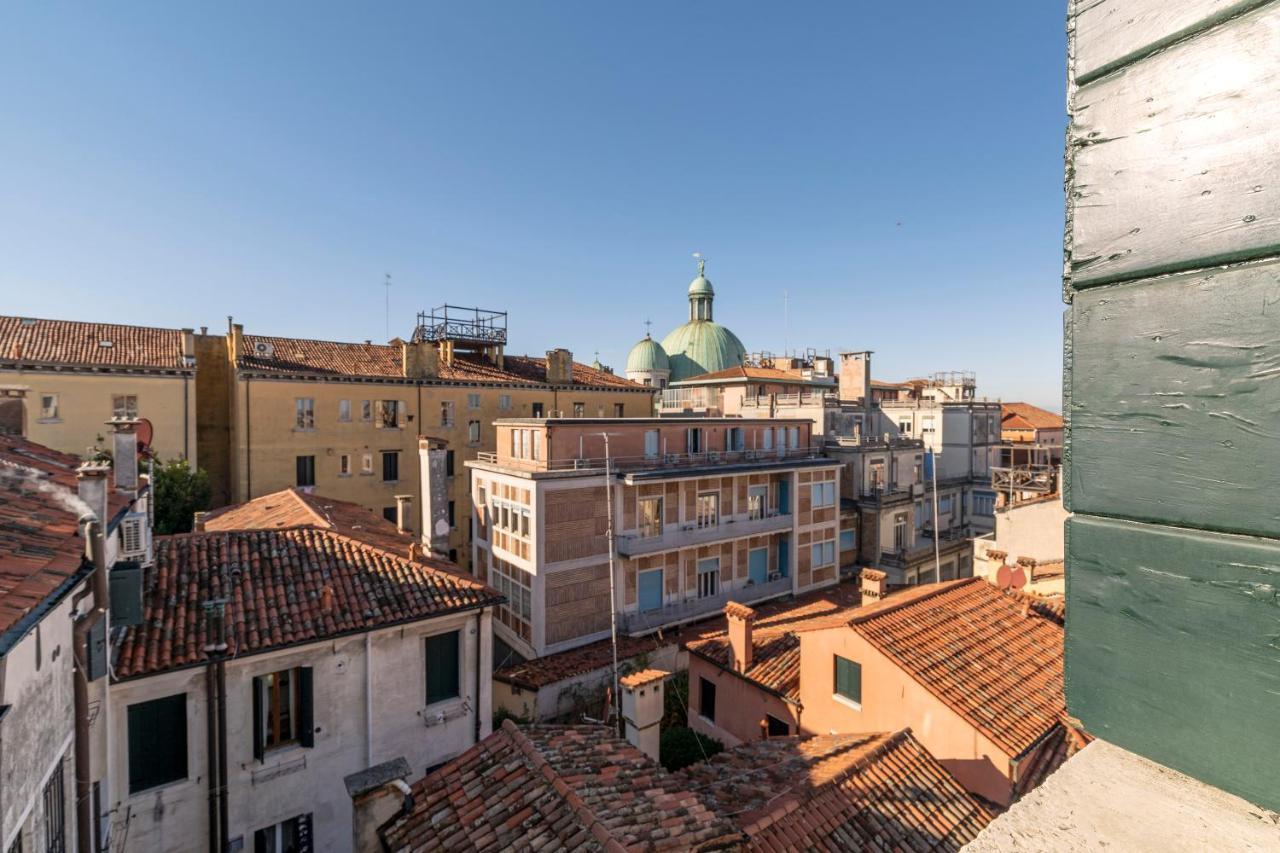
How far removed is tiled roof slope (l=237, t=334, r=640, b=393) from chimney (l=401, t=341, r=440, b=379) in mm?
475

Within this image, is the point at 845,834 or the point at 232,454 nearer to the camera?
the point at 845,834

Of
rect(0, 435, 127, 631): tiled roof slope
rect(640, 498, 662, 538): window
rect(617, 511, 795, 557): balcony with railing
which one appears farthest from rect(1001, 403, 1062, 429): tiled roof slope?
rect(0, 435, 127, 631): tiled roof slope

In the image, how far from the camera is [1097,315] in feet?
5.13

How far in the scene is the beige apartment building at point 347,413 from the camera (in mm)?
29156

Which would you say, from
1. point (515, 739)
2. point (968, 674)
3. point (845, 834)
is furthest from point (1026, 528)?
point (515, 739)

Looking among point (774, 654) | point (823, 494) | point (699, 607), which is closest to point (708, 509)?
point (699, 607)

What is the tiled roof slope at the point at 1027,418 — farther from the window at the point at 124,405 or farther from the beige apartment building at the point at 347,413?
the window at the point at 124,405

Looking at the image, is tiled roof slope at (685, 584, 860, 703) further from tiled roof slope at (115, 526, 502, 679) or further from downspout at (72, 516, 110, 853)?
downspout at (72, 516, 110, 853)

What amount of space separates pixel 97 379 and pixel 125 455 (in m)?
19.0

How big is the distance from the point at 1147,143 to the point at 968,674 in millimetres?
13836

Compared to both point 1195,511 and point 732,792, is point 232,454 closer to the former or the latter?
point 732,792

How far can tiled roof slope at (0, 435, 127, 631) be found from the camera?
238 inches

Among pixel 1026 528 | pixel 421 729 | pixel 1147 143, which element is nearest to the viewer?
pixel 1147 143

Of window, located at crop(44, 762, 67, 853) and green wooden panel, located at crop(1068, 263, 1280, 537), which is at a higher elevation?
green wooden panel, located at crop(1068, 263, 1280, 537)
